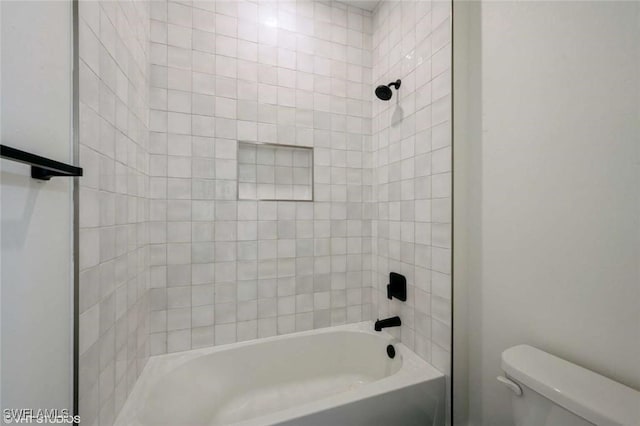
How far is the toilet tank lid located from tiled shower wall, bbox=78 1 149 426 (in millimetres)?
1337

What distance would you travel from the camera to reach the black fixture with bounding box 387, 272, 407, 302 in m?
1.46

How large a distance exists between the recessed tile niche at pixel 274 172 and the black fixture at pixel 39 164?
999 millimetres

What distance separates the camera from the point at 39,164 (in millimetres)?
470

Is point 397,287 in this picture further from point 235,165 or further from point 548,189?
point 235,165

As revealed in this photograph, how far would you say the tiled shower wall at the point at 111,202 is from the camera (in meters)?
0.75

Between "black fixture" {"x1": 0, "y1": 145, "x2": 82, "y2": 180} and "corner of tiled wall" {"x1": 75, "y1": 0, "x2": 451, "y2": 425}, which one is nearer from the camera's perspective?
"black fixture" {"x1": 0, "y1": 145, "x2": 82, "y2": 180}

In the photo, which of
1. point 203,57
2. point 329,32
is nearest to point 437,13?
point 329,32

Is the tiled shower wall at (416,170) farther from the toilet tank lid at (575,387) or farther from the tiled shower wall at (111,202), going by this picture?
the tiled shower wall at (111,202)

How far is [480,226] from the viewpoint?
1114 millimetres

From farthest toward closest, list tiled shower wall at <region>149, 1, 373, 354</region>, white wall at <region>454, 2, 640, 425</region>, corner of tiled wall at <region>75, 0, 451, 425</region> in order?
tiled shower wall at <region>149, 1, 373, 354</region>, corner of tiled wall at <region>75, 0, 451, 425</region>, white wall at <region>454, 2, 640, 425</region>

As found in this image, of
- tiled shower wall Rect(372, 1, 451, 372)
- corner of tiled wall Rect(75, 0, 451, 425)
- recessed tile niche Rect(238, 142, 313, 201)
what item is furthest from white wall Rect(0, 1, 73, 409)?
tiled shower wall Rect(372, 1, 451, 372)

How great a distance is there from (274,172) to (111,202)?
3.06ft

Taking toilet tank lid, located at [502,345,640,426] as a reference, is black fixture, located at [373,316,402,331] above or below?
below

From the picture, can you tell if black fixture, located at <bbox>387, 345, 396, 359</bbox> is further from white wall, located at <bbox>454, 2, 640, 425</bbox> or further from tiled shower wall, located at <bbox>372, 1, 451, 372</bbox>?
white wall, located at <bbox>454, 2, 640, 425</bbox>
